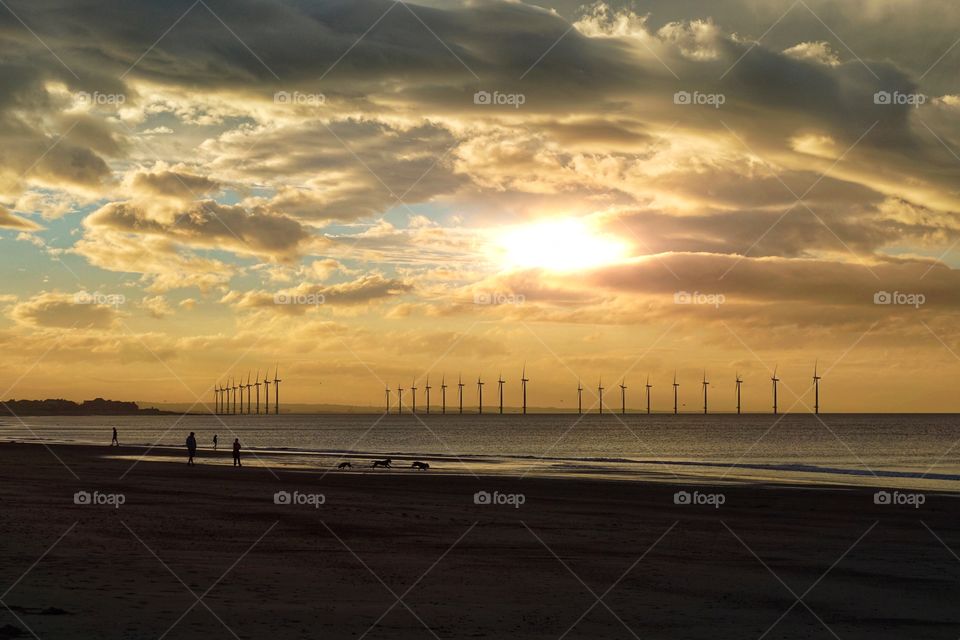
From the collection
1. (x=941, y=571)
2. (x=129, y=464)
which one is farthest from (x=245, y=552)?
(x=129, y=464)

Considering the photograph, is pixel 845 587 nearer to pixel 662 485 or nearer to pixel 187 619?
pixel 187 619

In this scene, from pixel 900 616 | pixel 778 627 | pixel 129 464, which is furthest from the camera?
pixel 129 464

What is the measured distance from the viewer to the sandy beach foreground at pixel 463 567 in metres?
15.7

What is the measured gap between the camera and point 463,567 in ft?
71.3

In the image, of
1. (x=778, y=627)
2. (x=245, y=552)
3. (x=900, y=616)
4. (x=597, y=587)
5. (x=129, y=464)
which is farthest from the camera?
(x=129, y=464)

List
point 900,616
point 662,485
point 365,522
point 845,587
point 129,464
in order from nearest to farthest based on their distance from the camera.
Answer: point 900,616, point 845,587, point 365,522, point 662,485, point 129,464

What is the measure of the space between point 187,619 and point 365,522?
51.5 feet

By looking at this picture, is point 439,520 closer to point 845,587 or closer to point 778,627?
point 845,587

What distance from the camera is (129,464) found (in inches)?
2653

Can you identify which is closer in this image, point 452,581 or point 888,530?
point 452,581

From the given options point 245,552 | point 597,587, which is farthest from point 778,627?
point 245,552

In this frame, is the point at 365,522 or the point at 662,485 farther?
the point at 662,485

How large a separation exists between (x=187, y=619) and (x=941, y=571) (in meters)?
17.9

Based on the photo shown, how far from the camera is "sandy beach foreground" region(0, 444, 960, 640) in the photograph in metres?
15.7
